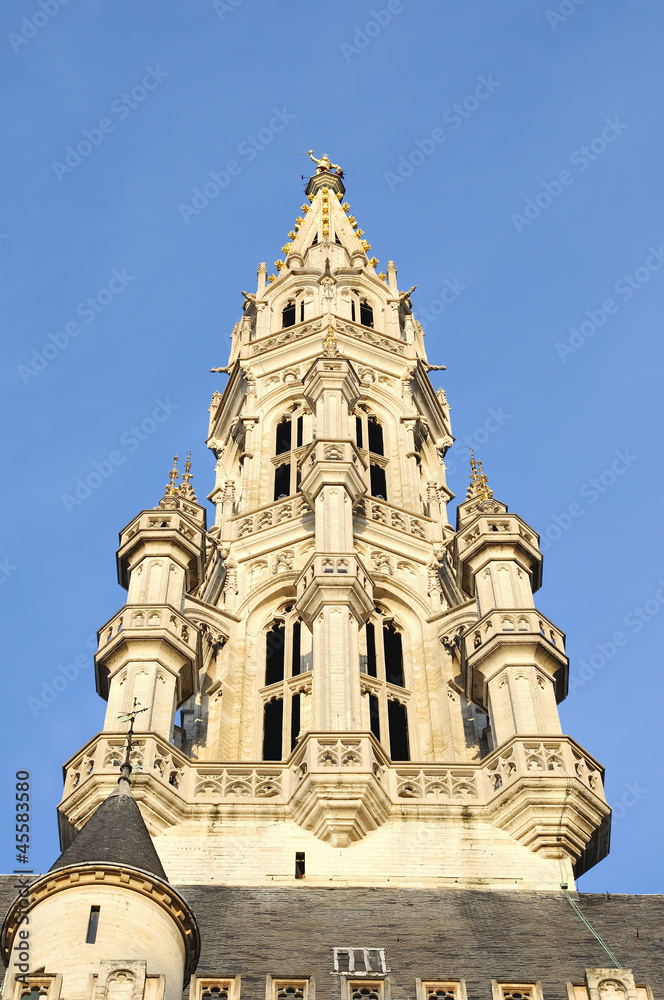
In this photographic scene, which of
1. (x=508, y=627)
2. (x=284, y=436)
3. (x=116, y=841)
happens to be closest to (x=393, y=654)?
(x=508, y=627)

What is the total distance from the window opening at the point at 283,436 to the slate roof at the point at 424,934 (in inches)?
735

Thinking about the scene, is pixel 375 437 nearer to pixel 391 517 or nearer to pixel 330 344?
pixel 330 344

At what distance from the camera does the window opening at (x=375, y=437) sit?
161 feet

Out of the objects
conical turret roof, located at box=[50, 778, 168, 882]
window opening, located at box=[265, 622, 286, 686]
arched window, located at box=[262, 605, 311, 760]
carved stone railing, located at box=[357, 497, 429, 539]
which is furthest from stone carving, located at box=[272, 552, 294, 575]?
conical turret roof, located at box=[50, 778, 168, 882]

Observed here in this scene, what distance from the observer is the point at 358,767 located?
32938 mm

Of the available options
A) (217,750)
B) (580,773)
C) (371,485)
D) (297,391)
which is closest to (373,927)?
(580,773)

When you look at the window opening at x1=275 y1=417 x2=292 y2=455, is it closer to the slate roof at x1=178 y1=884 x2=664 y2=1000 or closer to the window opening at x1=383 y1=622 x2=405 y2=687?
the window opening at x1=383 y1=622 x2=405 y2=687

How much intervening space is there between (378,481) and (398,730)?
10441 millimetres

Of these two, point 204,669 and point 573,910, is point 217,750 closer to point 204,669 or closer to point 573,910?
point 204,669

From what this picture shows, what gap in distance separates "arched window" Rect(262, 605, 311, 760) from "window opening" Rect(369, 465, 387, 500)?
6.28 metres

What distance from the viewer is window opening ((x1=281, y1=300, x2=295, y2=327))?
55.5m

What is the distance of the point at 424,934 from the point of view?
2912 centimetres

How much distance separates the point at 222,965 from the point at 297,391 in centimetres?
2512

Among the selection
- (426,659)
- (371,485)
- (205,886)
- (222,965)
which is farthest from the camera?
(371,485)
